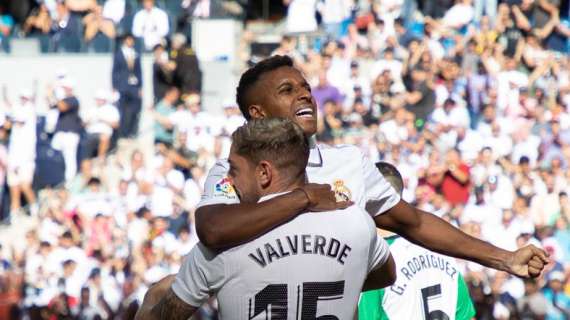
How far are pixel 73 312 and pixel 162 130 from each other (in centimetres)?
512

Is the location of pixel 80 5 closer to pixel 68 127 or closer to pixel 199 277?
pixel 68 127

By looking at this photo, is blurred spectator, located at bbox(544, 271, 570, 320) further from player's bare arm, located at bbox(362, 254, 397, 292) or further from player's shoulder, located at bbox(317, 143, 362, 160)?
player's bare arm, located at bbox(362, 254, 397, 292)

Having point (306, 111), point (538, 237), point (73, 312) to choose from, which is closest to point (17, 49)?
point (73, 312)

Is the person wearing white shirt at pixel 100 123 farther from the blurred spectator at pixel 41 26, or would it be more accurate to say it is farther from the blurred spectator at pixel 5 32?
the blurred spectator at pixel 5 32

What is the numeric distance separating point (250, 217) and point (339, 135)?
43.1 feet

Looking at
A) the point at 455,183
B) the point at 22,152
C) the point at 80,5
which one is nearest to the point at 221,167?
the point at 455,183

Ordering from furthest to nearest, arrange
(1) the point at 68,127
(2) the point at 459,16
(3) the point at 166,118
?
(2) the point at 459,16, (3) the point at 166,118, (1) the point at 68,127

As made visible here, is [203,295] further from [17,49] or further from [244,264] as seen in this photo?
[17,49]

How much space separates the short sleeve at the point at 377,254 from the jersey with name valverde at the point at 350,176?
24 centimetres

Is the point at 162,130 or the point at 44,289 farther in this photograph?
the point at 162,130

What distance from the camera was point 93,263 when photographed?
1490cm

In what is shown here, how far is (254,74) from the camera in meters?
5.06

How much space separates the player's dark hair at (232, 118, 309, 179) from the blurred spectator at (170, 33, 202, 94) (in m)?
15.4

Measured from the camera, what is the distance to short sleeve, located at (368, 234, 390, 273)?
4.47 m
